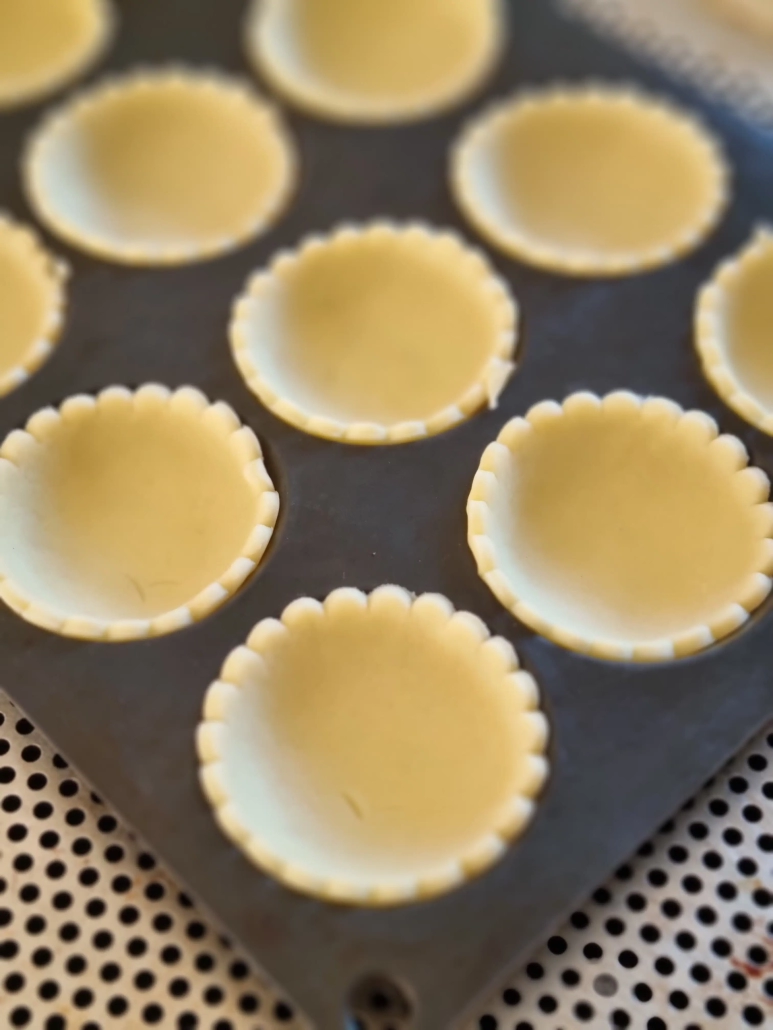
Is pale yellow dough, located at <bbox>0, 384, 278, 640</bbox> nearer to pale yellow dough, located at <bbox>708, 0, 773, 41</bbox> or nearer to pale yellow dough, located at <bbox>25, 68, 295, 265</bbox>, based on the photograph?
pale yellow dough, located at <bbox>25, 68, 295, 265</bbox>

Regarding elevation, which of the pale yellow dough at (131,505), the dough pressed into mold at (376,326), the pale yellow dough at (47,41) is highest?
the dough pressed into mold at (376,326)

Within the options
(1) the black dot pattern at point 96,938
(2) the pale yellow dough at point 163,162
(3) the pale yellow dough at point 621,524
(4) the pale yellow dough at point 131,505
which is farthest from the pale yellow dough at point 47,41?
(1) the black dot pattern at point 96,938

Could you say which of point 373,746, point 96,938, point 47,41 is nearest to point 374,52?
point 47,41

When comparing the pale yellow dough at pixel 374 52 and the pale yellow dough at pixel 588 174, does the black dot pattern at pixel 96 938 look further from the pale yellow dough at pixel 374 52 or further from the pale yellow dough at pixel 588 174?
the pale yellow dough at pixel 374 52

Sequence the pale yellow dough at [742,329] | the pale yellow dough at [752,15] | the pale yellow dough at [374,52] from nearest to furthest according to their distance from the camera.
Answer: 1. the pale yellow dough at [742,329]
2. the pale yellow dough at [374,52]
3. the pale yellow dough at [752,15]

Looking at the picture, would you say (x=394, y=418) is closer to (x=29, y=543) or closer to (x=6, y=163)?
(x=29, y=543)

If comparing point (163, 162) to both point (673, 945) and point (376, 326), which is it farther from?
point (673, 945)
